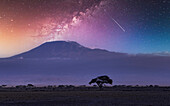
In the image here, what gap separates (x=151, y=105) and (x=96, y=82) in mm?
54177

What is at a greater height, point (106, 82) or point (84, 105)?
point (106, 82)

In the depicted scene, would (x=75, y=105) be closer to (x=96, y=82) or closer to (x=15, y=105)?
(x=15, y=105)

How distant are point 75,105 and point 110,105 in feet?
12.9

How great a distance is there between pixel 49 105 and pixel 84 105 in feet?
13.1

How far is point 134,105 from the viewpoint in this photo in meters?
29.5

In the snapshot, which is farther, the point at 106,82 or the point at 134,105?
the point at 106,82

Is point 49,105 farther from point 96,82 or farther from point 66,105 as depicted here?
point 96,82

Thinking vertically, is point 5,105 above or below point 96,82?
below

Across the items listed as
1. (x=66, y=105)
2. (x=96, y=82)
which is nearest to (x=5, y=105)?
(x=66, y=105)

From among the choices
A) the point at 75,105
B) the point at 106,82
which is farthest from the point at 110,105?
the point at 106,82

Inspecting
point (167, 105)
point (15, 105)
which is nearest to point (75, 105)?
point (15, 105)

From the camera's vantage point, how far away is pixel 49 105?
30.1 m

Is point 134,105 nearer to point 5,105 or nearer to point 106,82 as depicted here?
point 5,105

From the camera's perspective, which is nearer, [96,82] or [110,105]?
[110,105]
